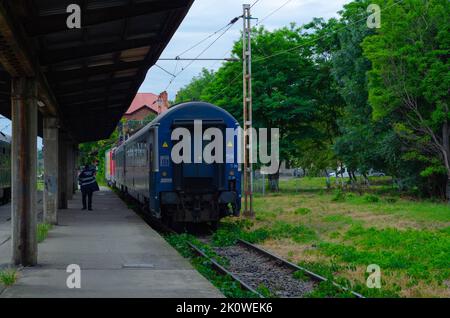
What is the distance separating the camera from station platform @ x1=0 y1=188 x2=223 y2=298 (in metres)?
8.94

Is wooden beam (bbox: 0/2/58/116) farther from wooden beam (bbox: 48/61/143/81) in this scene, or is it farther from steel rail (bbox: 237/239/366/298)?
steel rail (bbox: 237/239/366/298)

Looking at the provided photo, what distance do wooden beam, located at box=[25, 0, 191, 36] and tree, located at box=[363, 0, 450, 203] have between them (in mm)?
17105

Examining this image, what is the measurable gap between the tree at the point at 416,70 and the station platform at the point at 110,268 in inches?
541

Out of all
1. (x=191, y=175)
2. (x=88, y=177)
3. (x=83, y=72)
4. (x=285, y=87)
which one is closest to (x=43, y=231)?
(x=191, y=175)

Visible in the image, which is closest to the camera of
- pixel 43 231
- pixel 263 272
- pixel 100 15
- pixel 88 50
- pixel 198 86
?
pixel 100 15

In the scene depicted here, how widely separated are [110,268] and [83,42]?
16.4 ft

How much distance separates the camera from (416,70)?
2752 cm

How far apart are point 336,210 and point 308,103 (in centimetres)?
1639

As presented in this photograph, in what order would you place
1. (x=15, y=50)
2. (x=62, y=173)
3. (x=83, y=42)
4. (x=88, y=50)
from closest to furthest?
(x=15, y=50)
(x=88, y=50)
(x=83, y=42)
(x=62, y=173)

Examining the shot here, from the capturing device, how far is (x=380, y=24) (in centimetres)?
2784

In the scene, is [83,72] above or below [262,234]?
above

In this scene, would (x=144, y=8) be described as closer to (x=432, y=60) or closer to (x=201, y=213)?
(x=201, y=213)

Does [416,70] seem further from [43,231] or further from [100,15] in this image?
[100,15]

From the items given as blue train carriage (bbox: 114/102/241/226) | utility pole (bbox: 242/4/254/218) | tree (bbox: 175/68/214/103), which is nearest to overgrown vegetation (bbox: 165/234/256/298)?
blue train carriage (bbox: 114/102/241/226)
